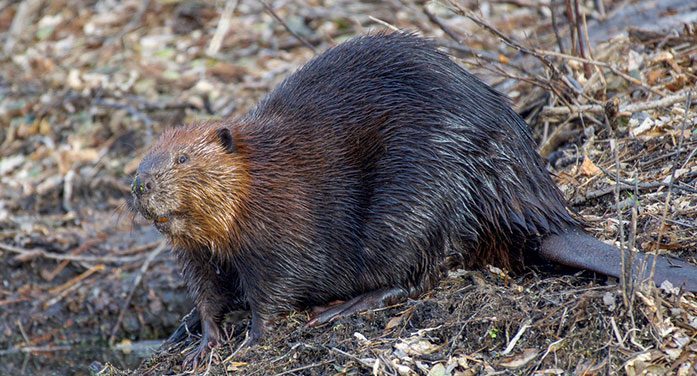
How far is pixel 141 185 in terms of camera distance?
413 centimetres

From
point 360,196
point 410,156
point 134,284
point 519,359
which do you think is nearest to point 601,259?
point 519,359

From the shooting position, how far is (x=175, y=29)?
30.4 feet

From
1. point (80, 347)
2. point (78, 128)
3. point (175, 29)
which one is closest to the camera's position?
point (80, 347)

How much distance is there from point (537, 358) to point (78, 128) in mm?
5479

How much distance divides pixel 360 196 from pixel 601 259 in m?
1.10

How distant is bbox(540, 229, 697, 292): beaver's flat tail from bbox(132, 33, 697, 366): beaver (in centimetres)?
1

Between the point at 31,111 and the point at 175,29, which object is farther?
the point at 175,29

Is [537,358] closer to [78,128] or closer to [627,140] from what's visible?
[627,140]

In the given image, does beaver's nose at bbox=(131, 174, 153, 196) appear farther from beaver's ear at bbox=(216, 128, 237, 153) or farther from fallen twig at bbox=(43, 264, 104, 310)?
fallen twig at bbox=(43, 264, 104, 310)

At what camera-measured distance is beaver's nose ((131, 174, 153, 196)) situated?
4129mm

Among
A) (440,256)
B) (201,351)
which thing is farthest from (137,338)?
(440,256)

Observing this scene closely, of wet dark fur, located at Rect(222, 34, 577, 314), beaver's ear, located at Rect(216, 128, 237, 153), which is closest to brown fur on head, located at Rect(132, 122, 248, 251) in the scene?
beaver's ear, located at Rect(216, 128, 237, 153)

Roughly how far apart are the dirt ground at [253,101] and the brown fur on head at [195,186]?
0.53 m

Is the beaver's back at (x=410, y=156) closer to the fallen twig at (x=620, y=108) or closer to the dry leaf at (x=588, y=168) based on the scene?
the dry leaf at (x=588, y=168)
